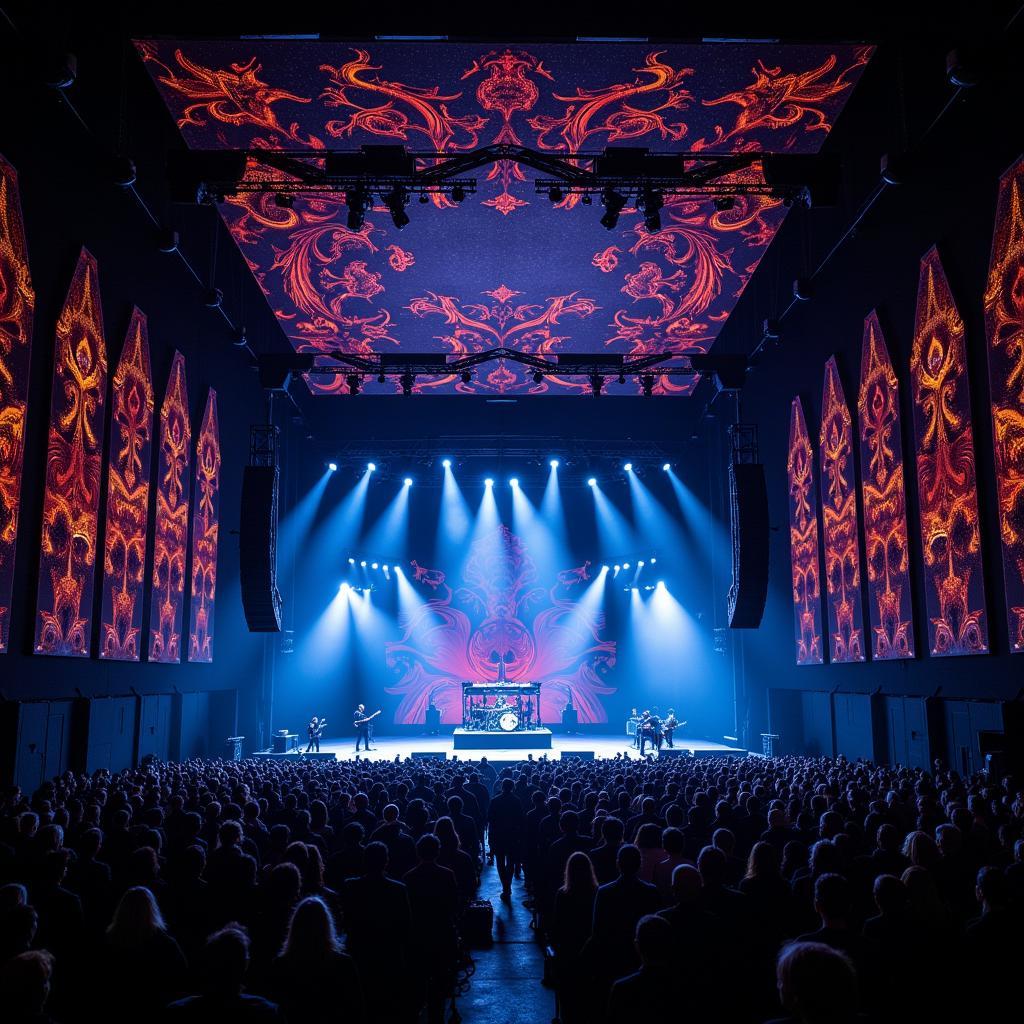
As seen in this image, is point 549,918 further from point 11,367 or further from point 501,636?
point 501,636

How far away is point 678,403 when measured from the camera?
28.0 m

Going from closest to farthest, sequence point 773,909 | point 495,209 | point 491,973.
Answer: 1. point 773,909
2. point 491,973
3. point 495,209

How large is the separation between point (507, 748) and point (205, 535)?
32.5 ft

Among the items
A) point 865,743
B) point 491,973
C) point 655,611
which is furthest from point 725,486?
point 491,973

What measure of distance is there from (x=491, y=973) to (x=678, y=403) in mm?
22882

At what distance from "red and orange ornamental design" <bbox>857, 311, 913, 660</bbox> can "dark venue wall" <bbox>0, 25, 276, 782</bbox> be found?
11962 mm

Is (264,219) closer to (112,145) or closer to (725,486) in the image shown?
(112,145)

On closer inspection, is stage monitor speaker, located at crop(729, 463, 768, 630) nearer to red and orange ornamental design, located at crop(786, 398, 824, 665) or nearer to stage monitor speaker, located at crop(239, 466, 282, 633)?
red and orange ornamental design, located at crop(786, 398, 824, 665)

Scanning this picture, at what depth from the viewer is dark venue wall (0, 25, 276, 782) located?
425 inches

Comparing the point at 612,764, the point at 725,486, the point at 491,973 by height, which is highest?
the point at 725,486

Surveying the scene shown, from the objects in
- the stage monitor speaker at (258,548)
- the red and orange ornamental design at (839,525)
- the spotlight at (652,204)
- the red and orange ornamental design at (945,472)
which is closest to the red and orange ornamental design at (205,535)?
the stage monitor speaker at (258,548)

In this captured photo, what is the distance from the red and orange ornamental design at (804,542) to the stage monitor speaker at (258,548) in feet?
35.7

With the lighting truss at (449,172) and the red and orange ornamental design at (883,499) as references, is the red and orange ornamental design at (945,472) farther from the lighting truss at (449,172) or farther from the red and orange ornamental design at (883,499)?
the lighting truss at (449,172)

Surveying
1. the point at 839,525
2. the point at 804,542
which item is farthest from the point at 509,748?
the point at 839,525
